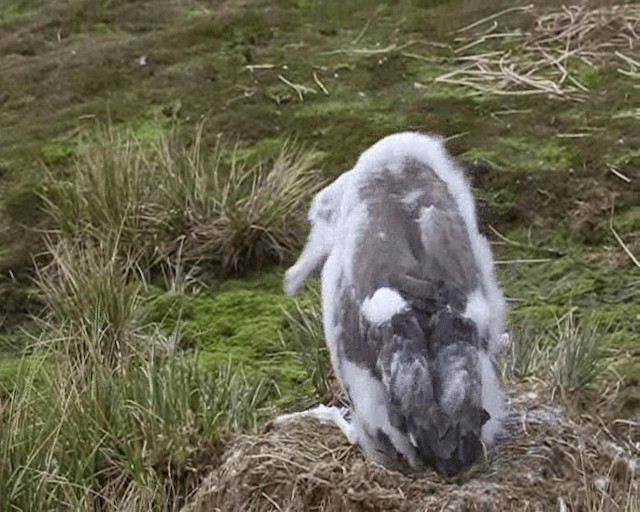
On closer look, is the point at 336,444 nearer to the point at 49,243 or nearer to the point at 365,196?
the point at 365,196

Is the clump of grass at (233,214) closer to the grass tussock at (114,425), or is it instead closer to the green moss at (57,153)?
the green moss at (57,153)

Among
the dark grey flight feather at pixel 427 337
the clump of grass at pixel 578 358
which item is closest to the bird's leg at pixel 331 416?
the dark grey flight feather at pixel 427 337

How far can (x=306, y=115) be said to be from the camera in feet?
23.3

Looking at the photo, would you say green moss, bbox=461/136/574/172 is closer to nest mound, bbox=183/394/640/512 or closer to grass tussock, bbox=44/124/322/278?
grass tussock, bbox=44/124/322/278

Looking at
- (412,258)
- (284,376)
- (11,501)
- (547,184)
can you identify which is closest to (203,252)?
(284,376)

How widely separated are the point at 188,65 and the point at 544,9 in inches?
69.4

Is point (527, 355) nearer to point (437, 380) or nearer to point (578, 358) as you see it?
point (578, 358)

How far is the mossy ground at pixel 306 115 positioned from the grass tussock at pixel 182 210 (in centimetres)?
15

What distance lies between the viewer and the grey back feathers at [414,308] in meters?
3.53

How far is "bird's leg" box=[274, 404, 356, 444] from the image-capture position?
13.2 ft

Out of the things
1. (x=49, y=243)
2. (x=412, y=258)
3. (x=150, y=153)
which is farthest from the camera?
(x=150, y=153)

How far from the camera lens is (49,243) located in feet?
19.4

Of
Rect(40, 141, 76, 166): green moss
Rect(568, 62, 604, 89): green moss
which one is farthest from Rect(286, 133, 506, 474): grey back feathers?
Rect(568, 62, 604, 89): green moss

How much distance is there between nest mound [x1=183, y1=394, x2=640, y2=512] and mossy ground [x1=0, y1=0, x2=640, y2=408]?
79 centimetres
